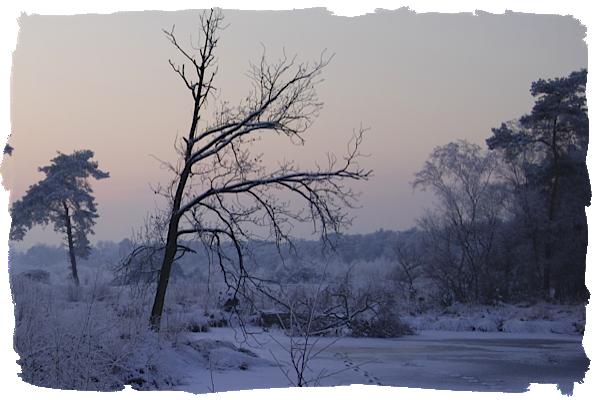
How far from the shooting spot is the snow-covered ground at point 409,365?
13.7 ft

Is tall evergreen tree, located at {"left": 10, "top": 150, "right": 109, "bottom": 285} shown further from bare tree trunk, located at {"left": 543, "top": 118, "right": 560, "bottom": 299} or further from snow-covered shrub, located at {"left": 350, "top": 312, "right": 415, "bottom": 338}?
bare tree trunk, located at {"left": 543, "top": 118, "right": 560, "bottom": 299}

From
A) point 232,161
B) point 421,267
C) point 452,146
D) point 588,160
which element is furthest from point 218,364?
point 421,267

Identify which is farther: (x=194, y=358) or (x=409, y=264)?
(x=409, y=264)

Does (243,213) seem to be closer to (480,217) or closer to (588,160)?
(588,160)

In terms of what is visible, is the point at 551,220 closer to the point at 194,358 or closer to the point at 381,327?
the point at 381,327

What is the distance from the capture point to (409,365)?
6246 mm

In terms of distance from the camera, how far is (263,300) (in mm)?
7398

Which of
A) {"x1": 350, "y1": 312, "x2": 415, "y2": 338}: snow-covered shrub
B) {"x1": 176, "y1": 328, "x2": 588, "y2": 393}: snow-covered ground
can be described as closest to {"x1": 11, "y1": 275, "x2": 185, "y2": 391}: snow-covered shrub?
{"x1": 176, "y1": 328, "x2": 588, "y2": 393}: snow-covered ground

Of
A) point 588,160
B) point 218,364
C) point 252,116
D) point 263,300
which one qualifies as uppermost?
point 252,116

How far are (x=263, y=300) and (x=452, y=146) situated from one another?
790 cm

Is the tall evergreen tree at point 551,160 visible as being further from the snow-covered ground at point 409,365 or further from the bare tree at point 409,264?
the bare tree at point 409,264

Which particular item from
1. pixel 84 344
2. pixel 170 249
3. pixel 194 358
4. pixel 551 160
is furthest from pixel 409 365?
pixel 551 160

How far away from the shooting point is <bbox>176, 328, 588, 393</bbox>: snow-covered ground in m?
4.18

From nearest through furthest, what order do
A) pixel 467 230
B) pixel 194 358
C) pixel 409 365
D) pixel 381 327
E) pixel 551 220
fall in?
pixel 409 365 → pixel 194 358 → pixel 381 327 → pixel 551 220 → pixel 467 230
